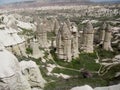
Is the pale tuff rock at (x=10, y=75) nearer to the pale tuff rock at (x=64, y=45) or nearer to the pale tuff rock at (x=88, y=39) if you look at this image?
the pale tuff rock at (x=64, y=45)

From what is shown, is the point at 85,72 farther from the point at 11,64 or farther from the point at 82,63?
the point at 11,64

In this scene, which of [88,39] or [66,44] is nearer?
[66,44]

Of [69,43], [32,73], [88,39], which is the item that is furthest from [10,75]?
[88,39]

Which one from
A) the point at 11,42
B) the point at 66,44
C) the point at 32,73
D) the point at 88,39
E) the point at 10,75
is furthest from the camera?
the point at 88,39

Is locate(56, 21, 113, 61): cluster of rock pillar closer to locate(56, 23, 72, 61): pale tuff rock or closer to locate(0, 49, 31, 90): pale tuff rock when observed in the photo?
locate(56, 23, 72, 61): pale tuff rock

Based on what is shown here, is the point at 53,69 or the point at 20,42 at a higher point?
the point at 20,42

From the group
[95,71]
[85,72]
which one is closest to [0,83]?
[85,72]

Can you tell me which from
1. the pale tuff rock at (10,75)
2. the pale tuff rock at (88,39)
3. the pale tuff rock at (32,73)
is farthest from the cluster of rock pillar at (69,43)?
the pale tuff rock at (10,75)

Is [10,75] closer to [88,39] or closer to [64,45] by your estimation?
[64,45]
